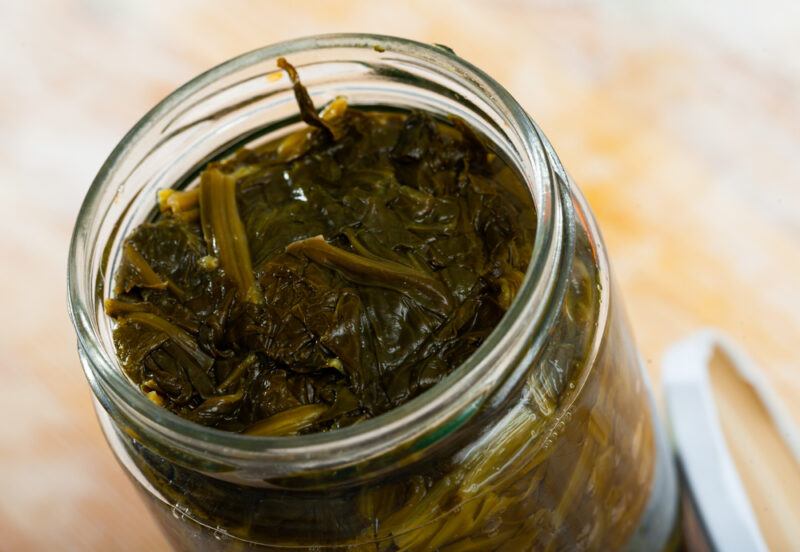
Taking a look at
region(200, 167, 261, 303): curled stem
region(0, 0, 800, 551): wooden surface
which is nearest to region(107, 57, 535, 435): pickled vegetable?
region(200, 167, 261, 303): curled stem

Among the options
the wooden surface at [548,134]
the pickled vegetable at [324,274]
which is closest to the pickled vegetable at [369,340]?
the pickled vegetable at [324,274]

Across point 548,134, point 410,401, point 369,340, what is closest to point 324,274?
point 369,340

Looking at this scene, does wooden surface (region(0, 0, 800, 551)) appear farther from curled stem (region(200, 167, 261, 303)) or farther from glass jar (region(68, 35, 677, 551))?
curled stem (region(200, 167, 261, 303))

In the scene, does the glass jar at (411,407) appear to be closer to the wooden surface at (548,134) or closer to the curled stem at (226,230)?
the curled stem at (226,230)

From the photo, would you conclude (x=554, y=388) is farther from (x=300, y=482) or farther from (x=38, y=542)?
(x=38, y=542)

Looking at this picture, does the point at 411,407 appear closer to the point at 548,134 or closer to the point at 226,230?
the point at 226,230

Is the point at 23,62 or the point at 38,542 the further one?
the point at 23,62

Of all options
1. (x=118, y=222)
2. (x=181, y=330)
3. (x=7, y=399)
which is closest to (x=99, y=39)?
(x=7, y=399)
